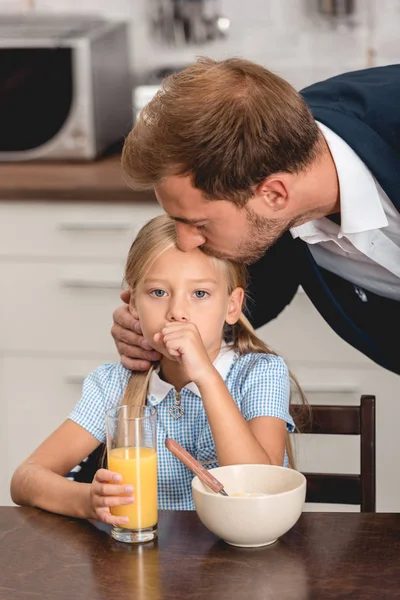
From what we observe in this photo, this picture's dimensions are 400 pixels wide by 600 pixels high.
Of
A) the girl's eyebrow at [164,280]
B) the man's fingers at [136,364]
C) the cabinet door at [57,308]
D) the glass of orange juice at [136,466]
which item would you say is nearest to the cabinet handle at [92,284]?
the cabinet door at [57,308]

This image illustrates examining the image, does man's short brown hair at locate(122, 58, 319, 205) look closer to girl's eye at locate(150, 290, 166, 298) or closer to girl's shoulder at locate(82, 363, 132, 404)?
girl's eye at locate(150, 290, 166, 298)

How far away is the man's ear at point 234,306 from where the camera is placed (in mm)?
1529

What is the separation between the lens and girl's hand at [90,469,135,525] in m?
1.17

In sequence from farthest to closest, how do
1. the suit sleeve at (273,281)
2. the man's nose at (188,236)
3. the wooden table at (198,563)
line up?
the suit sleeve at (273,281) → the man's nose at (188,236) → the wooden table at (198,563)

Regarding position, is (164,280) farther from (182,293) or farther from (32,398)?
(32,398)

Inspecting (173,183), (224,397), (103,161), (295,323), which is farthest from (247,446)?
(103,161)

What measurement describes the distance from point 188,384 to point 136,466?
1.16 feet

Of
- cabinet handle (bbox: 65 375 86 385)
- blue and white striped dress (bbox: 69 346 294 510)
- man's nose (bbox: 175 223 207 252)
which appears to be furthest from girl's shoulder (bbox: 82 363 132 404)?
cabinet handle (bbox: 65 375 86 385)

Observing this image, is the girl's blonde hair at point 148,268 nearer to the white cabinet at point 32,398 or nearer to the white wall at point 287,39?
the white cabinet at point 32,398

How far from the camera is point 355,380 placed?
8.38 ft

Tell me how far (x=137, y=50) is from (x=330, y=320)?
167 centimetres

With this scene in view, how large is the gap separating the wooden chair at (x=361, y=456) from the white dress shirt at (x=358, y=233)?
0.25 m

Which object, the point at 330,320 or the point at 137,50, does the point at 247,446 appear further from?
the point at 137,50

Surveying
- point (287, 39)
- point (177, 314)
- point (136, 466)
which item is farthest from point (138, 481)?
point (287, 39)
